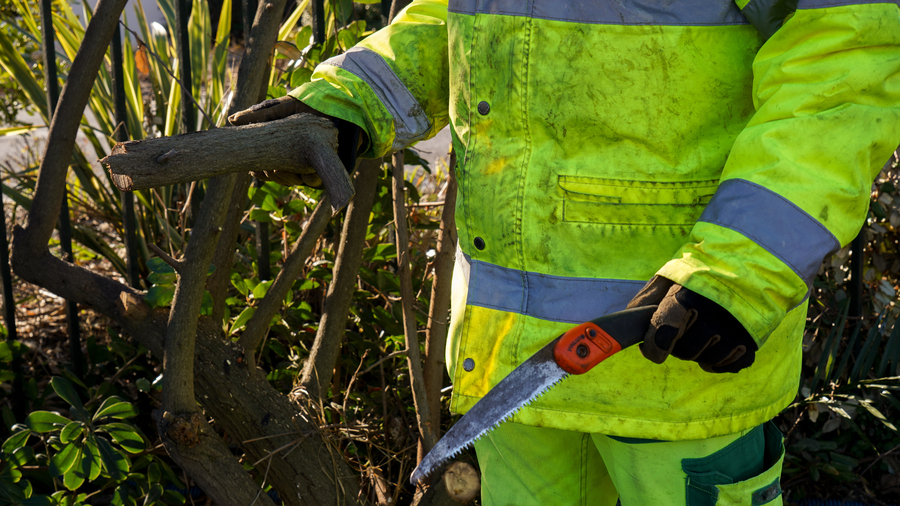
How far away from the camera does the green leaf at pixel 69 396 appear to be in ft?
5.58

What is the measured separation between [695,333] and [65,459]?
1.46 meters

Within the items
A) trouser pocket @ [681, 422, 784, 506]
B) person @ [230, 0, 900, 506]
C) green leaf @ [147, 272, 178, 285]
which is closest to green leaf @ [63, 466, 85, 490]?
green leaf @ [147, 272, 178, 285]

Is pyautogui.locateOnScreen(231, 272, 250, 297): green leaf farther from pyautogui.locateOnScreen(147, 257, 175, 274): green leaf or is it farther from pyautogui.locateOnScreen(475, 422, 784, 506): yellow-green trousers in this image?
pyautogui.locateOnScreen(475, 422, 784, 506): yellow-green trousers

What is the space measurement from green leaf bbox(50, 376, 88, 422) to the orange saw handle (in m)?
1.28

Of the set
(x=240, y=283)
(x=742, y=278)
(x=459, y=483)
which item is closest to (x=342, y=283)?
(x=240, y=283)

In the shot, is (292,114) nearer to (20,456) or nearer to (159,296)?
(159,296)

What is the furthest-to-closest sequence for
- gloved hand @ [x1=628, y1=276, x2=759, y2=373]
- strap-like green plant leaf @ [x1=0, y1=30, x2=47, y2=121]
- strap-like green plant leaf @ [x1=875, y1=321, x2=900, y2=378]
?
strap-like green plant leaf @ [x1=0, y1=30, x2=47, y2=121]
strap-like green plant leaf @ [x1=875, y1=321, x2=900, y2=378]
gloved hand @ [x1=628, y1=276, x2=759, y2=373]

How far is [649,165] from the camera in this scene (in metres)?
1.14

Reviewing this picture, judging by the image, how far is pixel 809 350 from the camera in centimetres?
229

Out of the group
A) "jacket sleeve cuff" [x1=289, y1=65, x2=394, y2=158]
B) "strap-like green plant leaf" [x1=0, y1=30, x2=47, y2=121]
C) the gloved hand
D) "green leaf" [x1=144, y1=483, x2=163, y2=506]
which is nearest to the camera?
the gloved hand

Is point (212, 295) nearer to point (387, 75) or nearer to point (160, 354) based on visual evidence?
point (160, 354)

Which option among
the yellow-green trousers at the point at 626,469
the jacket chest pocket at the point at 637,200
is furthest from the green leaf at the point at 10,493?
the jacket chest pocket at the point at 637,200

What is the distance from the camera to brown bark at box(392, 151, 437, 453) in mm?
1906

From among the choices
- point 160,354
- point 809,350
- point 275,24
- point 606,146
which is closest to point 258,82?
point 275,24
